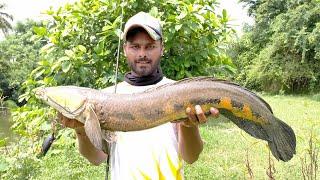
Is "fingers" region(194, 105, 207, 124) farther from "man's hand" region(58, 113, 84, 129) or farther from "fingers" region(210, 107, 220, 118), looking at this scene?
"man's hand" region(58, 113, 84, 129)

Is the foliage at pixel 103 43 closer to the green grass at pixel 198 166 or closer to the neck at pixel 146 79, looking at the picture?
the green grass at pixel 198 166

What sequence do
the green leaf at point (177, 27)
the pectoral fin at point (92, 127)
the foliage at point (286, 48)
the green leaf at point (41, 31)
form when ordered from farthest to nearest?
1. the foliage at point (286, 48)
2. the green leaf at point (41, 31)
3. the green leaf at point (177, 27)
4. the pectoral fin at point (92, 127)

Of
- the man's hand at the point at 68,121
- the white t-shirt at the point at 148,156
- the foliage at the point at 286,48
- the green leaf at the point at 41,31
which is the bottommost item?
the foliage at the point at 286,48

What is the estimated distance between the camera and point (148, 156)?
2.53 m

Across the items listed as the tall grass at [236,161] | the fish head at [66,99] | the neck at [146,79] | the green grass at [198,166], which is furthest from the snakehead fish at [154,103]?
the green grass at [198,166]

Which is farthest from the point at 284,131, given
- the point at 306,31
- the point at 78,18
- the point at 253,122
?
the point at 306,31

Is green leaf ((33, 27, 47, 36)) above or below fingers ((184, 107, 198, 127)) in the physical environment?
below

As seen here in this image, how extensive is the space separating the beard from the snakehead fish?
34 cm

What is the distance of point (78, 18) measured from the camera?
6191 millimetres

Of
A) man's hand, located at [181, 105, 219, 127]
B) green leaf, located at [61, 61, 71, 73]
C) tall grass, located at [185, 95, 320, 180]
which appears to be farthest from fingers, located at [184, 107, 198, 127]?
green leaf, located at [61, 61, 71, 73]

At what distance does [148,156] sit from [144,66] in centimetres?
52

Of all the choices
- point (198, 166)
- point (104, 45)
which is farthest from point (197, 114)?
point (198, 166)

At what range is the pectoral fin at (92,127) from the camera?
214 centimetres

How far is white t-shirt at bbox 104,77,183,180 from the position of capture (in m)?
2.52
